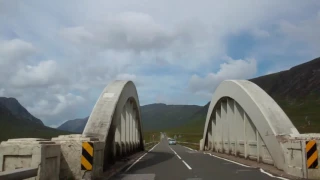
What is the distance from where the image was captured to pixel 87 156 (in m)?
11.6

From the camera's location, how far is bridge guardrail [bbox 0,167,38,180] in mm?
6789

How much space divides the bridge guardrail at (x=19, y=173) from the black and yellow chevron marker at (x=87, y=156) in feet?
9.64

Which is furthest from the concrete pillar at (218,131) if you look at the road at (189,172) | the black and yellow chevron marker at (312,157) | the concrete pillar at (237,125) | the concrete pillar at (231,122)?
the black and yellow chevron marker at (312,157)

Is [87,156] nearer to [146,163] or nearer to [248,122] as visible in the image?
[146,163]

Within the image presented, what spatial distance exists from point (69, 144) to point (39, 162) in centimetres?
275

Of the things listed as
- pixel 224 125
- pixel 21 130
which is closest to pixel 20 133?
pixel 21 130

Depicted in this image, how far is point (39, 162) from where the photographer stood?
28.6ft

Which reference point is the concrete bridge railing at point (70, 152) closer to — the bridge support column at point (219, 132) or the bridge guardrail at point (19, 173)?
the bridge guardrail at point (19, 173)

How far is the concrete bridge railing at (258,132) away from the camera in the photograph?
13.4m

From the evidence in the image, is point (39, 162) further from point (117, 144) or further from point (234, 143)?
point (234, 143)

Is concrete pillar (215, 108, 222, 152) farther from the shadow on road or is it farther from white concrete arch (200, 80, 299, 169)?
the shadow on road

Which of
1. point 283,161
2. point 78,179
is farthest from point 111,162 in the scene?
point 283,161

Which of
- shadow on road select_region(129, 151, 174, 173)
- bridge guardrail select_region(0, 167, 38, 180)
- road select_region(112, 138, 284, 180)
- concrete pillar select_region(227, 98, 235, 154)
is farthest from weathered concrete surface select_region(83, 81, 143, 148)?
concrete pillar select_region(227, 98, 235, 154)

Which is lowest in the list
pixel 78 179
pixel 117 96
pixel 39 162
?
pixel 78 179
